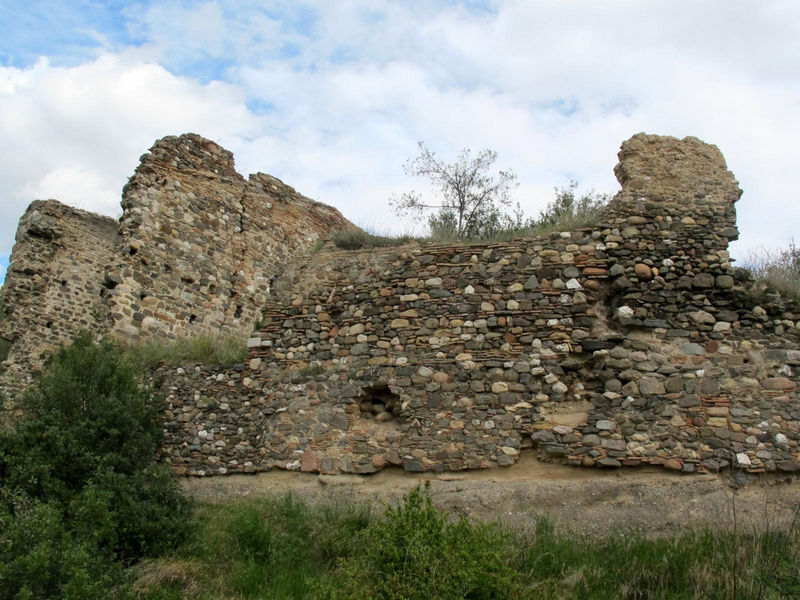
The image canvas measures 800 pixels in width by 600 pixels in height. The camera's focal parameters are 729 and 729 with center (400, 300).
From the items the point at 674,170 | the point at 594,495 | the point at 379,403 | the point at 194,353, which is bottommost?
the point at 594,495

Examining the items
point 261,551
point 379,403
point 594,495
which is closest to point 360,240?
point 379,403

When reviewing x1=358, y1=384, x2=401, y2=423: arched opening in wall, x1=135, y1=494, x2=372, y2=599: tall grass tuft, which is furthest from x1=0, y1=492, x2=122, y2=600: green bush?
x1=358, y1=384, x2=401, y2=423: arched opening in wall

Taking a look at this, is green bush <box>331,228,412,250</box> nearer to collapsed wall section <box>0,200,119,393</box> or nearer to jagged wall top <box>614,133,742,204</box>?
jagged wall top <box>614,133,742,204</box>

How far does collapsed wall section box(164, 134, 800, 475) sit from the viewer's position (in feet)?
26.9

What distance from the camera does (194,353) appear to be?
35.4ft

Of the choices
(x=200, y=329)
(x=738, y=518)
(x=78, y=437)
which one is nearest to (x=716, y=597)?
(x=738, y=518)

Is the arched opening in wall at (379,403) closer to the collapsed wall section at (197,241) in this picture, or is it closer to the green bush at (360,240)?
the green bush at (360,240)

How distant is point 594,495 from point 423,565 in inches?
112

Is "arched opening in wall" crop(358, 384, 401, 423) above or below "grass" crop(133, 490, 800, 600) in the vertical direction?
above

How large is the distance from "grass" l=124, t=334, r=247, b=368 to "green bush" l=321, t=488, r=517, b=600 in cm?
468

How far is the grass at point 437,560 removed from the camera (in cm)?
590

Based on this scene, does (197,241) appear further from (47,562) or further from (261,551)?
(47,562)

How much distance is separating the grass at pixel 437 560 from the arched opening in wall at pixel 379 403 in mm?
1238

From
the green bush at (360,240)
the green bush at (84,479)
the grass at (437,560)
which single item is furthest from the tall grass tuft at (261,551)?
the green bush at (360,240)
